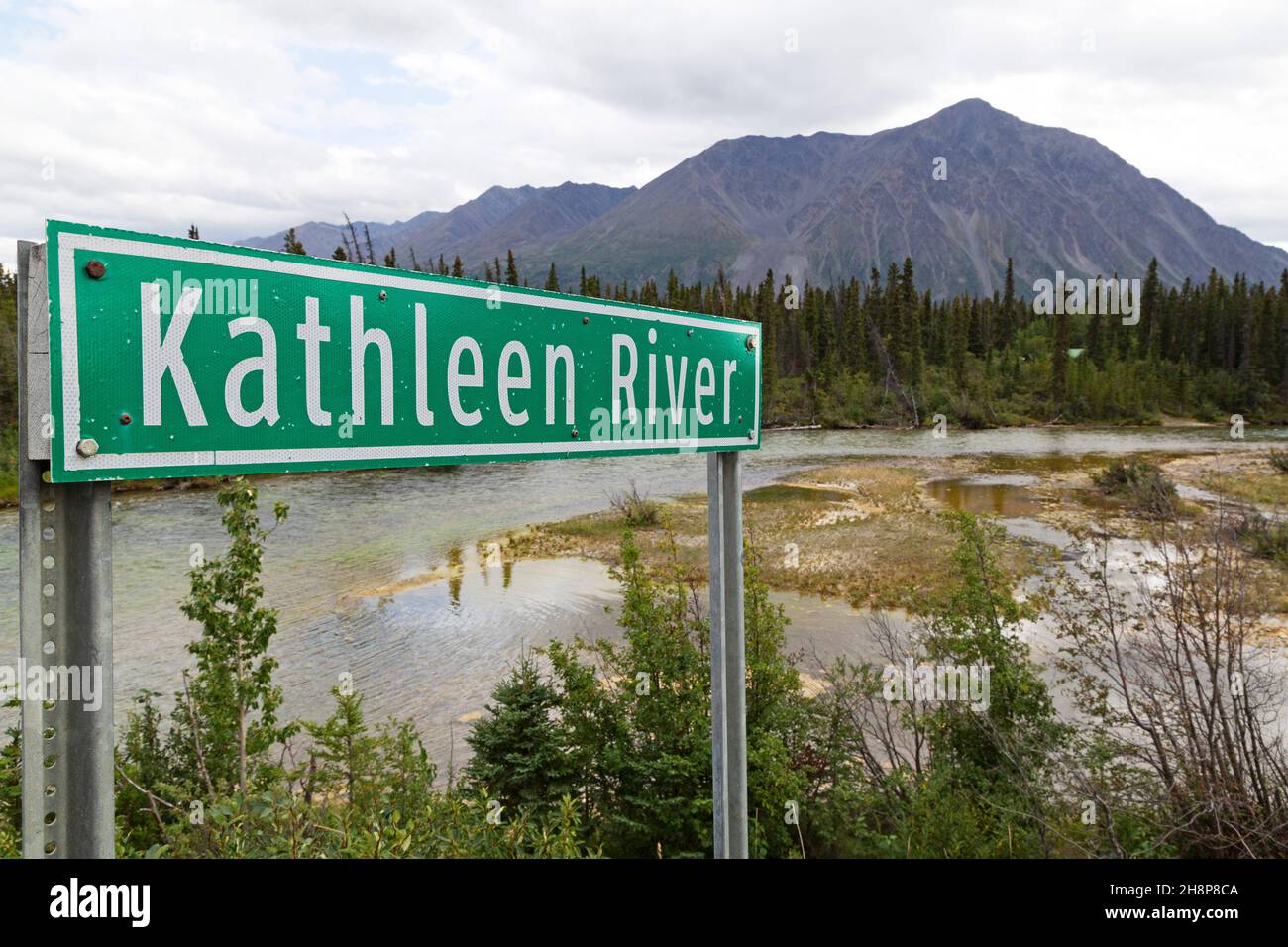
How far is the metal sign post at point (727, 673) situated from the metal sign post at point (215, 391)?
0.41 metres

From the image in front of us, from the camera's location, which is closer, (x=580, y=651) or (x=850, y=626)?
(x=580, y=651)

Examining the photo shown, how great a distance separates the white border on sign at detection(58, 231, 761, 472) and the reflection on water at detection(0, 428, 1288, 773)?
608 cm

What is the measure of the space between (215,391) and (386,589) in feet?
53.9

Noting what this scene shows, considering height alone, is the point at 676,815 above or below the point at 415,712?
above

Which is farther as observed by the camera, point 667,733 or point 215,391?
point 667,733

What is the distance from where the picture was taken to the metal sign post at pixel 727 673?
186cm

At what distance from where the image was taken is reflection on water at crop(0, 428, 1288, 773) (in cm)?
1159

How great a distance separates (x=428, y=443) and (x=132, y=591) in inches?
664

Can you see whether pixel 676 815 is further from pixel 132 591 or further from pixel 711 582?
pixel 132 591

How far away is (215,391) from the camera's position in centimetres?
104

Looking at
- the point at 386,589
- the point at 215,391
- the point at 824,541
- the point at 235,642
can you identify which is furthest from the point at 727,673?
the point at 824,541

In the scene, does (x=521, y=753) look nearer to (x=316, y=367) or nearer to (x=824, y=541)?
(x=316, y=367)

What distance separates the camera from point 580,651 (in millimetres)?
12445
